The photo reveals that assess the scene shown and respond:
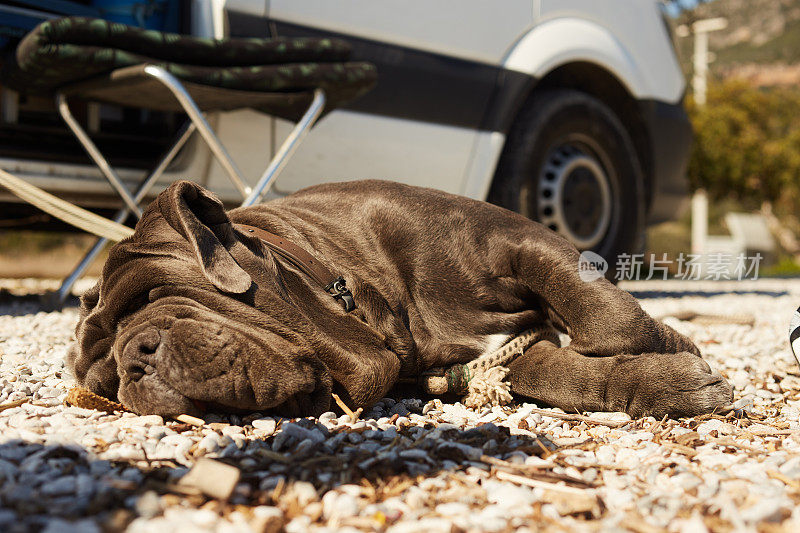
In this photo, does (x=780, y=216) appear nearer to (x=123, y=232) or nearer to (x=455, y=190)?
(x=455, y=190)

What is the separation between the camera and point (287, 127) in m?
3.97

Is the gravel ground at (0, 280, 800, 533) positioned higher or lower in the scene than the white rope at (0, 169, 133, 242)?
lower

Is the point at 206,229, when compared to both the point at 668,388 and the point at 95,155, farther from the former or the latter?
the point at 95,155

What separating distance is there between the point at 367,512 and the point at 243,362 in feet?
1.95

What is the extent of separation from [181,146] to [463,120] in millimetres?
1565

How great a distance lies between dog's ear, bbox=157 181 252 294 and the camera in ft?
6.16

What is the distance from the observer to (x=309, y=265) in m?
2.16

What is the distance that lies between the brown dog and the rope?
0.04 meters

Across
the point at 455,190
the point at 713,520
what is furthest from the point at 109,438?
the point at 455,190

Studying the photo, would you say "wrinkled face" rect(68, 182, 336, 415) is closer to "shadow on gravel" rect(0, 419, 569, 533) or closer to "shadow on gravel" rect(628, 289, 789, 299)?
"shadow on gravel" rect(0, 419, 569, 533)

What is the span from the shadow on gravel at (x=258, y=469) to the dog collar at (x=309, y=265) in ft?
1.24

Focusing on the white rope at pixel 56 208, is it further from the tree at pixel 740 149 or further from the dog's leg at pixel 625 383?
the tree at pixel 740 149

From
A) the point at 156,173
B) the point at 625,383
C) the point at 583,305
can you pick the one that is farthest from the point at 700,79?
the point at 625,383

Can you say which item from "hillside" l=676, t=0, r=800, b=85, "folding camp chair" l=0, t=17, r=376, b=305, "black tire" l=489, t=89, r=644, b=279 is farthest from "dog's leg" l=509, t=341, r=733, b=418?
"hillside" l=676, t=0, r=800, b=85
